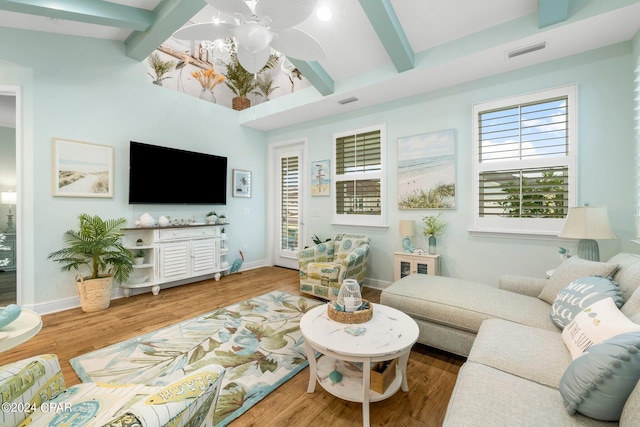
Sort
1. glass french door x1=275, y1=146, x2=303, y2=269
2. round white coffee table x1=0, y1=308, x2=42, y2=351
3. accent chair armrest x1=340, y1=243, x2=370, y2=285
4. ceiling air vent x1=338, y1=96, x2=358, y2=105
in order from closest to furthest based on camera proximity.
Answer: round white coffee table x1=0, y1=308, x2=42, y2=351 → accent chair armrest x1=340, y1=243, x2=370, y2=285 → ceiling air vent x1=338, y1=96, x2=358, y2=105 → glass french door x1=275, y1=146, x2=303, y2=269

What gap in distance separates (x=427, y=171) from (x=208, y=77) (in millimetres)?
3901

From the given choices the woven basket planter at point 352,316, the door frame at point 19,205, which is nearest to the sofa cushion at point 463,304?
the woven basket planter at point 352,316

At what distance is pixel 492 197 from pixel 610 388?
260cm

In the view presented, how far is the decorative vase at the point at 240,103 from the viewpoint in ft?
16.4

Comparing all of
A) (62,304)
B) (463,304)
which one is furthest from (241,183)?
(463,304)

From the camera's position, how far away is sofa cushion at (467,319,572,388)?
125cm

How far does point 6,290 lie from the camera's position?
3676 millimetres

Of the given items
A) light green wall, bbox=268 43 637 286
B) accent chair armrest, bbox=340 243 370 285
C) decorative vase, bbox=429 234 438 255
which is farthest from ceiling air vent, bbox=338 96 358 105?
decorative vase, bbox=429 234 438 255

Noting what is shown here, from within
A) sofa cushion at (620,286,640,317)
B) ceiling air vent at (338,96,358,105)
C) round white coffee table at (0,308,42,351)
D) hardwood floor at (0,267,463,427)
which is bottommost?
hardwood floor at (0,267,463,427)

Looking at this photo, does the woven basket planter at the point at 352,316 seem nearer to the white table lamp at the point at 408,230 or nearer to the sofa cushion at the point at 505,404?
the sofa cushion at the point at 505,404

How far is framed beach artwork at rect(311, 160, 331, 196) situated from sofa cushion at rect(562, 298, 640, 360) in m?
3.51

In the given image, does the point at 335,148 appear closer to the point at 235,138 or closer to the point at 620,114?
the point at 235,138

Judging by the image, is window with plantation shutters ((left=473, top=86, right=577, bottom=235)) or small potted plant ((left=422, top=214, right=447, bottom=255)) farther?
small potted plant ((left=422, top=214, right=447, bottom=255))

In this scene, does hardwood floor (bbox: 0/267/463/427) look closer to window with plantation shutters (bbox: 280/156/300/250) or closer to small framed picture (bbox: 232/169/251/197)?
window with plantation shutters (bbox: 280/156/300/250)
